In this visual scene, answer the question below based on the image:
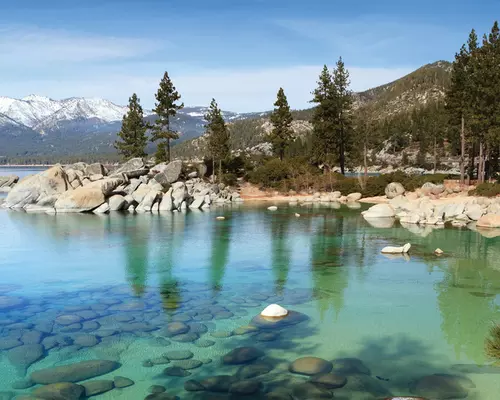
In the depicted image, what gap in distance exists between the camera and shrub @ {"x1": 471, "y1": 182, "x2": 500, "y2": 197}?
3828 cm

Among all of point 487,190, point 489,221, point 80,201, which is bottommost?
point 489,221

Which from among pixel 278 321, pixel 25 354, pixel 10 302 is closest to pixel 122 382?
pixel 25 354

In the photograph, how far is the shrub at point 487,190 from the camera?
38.3 m

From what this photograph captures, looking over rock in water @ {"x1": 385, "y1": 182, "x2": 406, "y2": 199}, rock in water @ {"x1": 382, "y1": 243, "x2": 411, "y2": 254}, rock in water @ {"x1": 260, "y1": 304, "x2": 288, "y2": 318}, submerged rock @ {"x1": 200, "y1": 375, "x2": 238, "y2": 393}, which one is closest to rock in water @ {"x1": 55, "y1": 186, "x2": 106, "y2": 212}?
rock in water @ {"x1": 382, "y1": 243, "x2": 411, "y2": 254}

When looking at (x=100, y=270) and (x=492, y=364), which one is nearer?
(x=492, y=364)

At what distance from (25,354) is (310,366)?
6.06 meters

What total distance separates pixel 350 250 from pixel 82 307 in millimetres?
13411

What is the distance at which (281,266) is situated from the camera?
19438 mm

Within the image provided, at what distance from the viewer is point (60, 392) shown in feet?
27.2

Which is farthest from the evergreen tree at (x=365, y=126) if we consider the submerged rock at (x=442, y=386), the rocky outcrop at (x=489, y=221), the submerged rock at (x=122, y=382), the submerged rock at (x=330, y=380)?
the submerged rock at (x=122, y=382)

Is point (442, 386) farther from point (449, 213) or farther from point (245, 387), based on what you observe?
point (449, 213)

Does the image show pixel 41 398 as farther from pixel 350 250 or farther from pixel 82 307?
pixel 350 250

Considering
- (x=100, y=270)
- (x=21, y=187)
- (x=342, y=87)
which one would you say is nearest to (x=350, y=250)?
(x=100, y=270)

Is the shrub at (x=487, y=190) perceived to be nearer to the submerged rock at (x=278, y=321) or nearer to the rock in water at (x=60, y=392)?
the submerged rock at (x=278, y=321)
